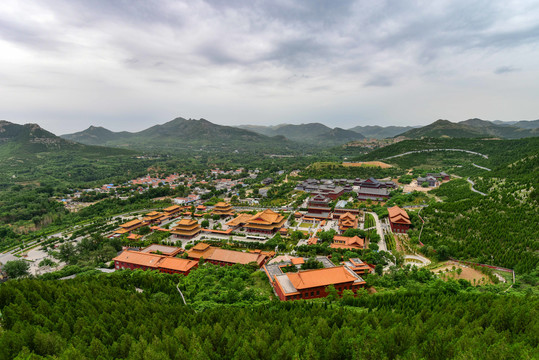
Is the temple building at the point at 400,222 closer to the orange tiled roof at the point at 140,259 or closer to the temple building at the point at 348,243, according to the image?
the temple building at the point at 348,243

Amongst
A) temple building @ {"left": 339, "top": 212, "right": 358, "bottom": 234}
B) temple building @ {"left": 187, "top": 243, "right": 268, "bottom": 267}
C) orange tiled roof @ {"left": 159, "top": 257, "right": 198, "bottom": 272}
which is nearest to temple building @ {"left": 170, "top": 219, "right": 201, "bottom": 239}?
temple building @ {"left": 187, "top": 243, "right": 268, "bottom": 267}

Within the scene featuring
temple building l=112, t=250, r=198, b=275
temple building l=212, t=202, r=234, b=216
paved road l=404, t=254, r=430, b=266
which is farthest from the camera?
temple building l=212, t=202, r=234, b=216

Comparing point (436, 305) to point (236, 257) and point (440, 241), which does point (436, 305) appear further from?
point (236, 257)

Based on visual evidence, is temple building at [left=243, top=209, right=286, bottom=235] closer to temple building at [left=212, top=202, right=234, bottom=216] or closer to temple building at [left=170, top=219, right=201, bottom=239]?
temple building at [left=170, top=219, right=201, bottom=239]

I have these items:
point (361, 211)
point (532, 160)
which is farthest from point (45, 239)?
point (532, 160)

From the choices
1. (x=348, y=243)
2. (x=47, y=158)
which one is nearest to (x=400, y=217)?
(x=348, y=243)
